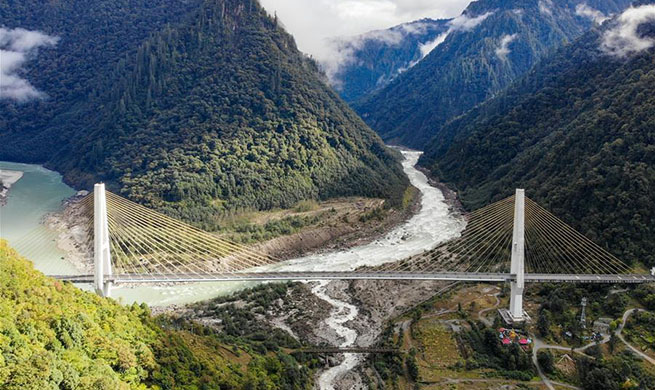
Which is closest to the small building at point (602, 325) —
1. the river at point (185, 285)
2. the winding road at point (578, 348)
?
the winding road at point (578, 348)

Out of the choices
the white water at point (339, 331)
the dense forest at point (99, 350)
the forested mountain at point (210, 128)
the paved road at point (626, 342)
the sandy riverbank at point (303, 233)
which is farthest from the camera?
the forested mountain at point (210, 128)

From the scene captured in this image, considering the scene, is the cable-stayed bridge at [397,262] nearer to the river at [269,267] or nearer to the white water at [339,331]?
the river at [269,267]

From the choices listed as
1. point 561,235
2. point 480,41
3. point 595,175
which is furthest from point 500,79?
point 561,235

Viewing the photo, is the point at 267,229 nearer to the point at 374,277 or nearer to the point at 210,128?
the point at 210,128

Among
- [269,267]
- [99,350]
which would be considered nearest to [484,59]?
[269,267]

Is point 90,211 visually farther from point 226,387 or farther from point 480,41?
point 480,41
